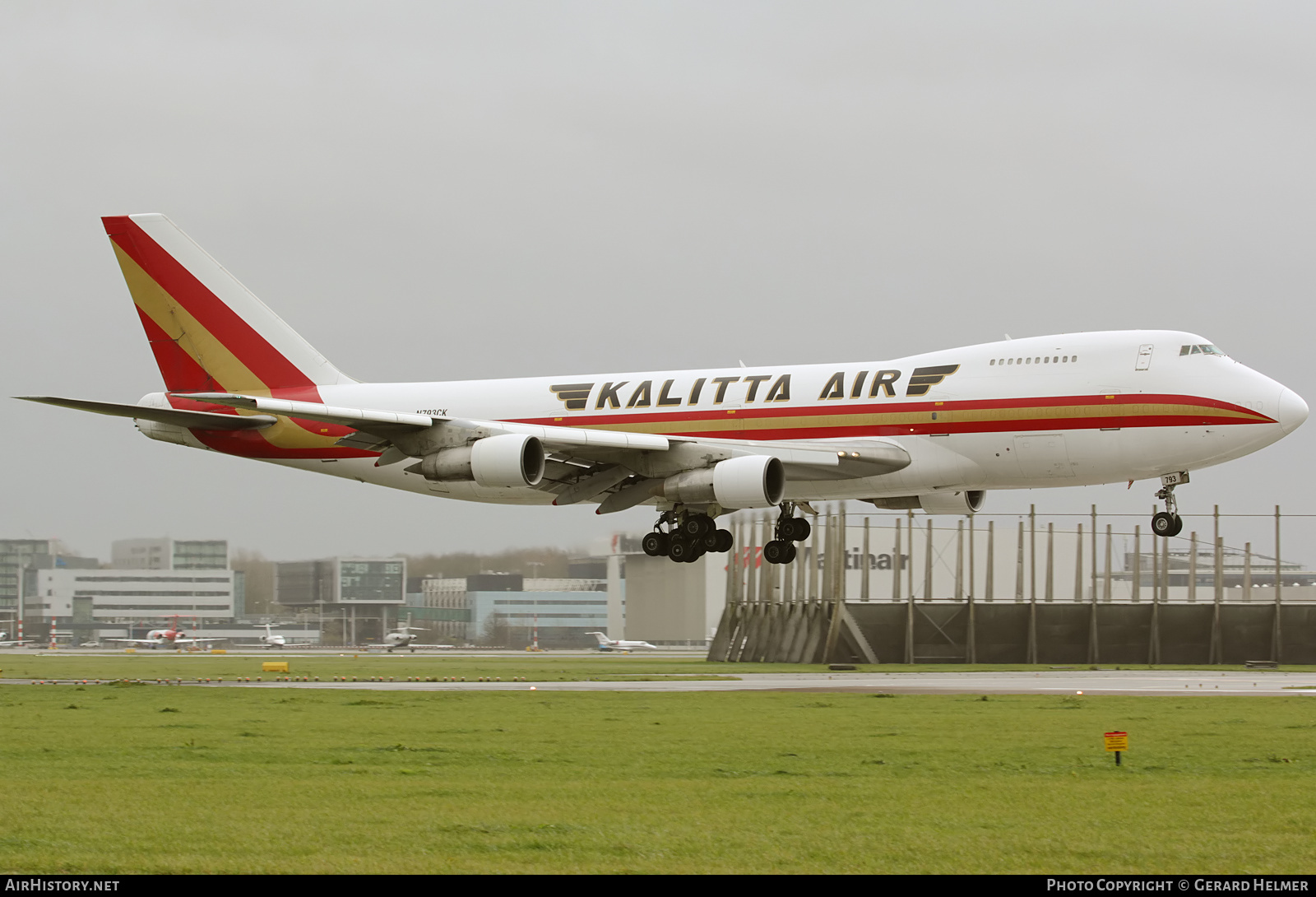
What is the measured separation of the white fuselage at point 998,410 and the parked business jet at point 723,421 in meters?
0.05

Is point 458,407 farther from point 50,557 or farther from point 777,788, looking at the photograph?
point 50,557

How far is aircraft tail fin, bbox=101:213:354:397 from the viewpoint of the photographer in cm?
4831

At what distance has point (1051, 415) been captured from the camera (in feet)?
125

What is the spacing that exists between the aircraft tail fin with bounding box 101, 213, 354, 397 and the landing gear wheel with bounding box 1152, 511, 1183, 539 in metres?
26.8

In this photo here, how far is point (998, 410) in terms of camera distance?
3859 centimetres

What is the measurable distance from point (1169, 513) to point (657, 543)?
1450 centimetres

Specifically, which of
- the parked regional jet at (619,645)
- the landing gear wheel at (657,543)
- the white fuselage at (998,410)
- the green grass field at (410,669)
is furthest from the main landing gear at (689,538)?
the parked regional jet at (619,645)

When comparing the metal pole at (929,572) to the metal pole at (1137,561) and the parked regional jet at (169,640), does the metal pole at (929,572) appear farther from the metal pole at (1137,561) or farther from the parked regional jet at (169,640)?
the parked regional jet at (169,640)

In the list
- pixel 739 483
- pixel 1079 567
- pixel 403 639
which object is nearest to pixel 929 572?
pixel 1079 567

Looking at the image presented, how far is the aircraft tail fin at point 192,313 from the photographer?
48.3m

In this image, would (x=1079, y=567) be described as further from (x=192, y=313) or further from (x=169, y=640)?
(x=169, y=640)

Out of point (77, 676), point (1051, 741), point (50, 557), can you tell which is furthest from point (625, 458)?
point (50, 557)
